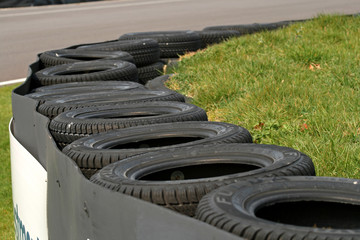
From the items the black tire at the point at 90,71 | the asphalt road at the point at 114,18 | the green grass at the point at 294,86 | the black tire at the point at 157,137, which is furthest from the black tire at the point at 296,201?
the asphalt road at the point at 114,18

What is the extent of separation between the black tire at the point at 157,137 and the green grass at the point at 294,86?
35.0 inches

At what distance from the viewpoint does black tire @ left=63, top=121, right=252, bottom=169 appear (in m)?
3.27

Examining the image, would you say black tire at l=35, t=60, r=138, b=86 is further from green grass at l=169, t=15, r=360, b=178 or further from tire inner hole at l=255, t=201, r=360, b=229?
tire inner hole at l=255, t=201, r=360, b=229

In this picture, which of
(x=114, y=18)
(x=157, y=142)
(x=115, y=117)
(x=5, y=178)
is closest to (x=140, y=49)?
(x=5, y=178)

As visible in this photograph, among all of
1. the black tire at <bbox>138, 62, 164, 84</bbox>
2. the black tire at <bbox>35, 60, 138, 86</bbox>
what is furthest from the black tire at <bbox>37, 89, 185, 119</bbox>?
the black tire at <bbox>138, 62, 164, 84</bbox>

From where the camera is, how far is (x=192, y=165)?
296 cm

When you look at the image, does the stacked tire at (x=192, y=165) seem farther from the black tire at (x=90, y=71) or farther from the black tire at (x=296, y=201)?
the black tire at (x=90, y=71)

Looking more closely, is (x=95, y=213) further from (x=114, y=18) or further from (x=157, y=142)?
(x=114, y=18)

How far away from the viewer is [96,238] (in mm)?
2545

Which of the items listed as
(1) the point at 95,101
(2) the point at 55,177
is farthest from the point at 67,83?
(2) the point at 55,177

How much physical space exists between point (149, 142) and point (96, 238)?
3.42 feet

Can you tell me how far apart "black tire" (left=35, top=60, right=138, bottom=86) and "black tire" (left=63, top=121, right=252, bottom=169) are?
2001mm

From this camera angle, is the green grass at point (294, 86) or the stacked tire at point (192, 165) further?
the green grass at point (294, 86)

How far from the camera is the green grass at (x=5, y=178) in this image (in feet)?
17.6
